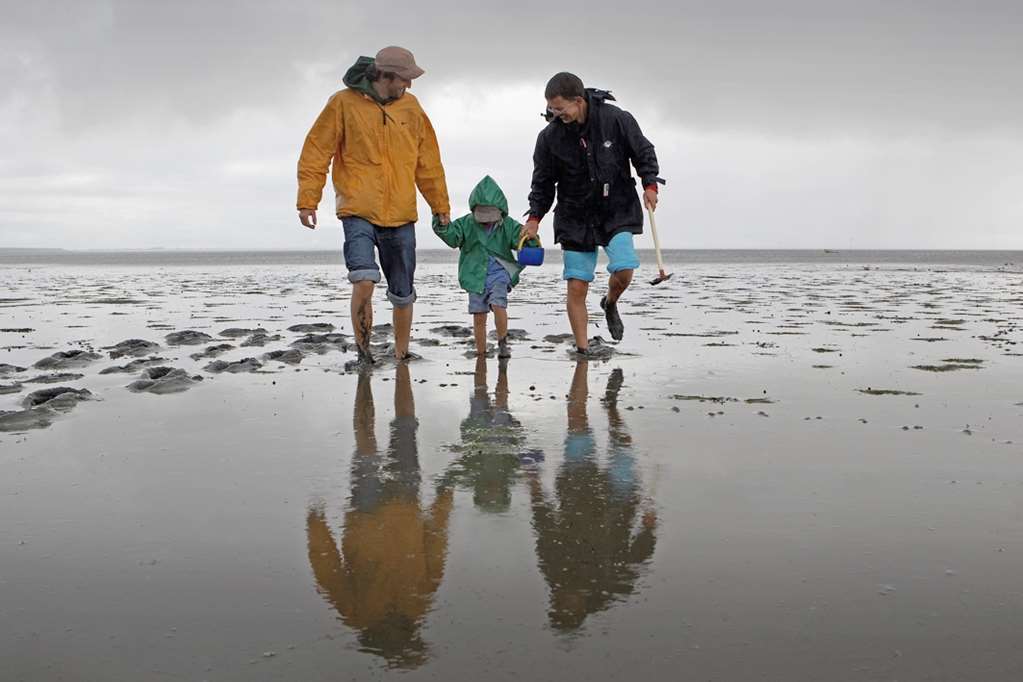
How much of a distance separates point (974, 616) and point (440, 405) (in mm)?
3375

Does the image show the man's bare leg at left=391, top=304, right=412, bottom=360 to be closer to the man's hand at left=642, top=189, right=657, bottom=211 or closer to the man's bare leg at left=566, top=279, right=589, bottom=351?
the man's bare leg at left=566, top=279, right=589, bottom=351

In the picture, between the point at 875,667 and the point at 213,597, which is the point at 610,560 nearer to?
the point at 875,667

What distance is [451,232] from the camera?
812cm

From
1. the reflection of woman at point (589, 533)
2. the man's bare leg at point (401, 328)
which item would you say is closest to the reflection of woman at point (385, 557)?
the reflection of woman at point (589, 533)

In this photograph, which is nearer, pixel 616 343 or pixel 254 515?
pixel 254 515

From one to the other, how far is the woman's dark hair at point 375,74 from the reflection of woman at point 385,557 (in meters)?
3.75

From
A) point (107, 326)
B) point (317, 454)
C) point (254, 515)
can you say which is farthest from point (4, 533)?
point (107, 326)

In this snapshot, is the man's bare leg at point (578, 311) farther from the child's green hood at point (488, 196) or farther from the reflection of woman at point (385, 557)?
the reflection of woman at point (385, 557)

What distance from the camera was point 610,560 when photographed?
2475mm

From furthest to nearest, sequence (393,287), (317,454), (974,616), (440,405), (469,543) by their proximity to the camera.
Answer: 1. (393,287)
2. (440,405)
3. (317,454)
4. (469,543)
5. (974,616)

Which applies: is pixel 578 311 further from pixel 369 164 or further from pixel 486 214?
pixel 369 164

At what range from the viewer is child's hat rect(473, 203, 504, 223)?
816 cm

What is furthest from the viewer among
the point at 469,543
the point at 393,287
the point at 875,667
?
the point at 393,287

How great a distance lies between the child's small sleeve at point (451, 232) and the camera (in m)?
7.98
